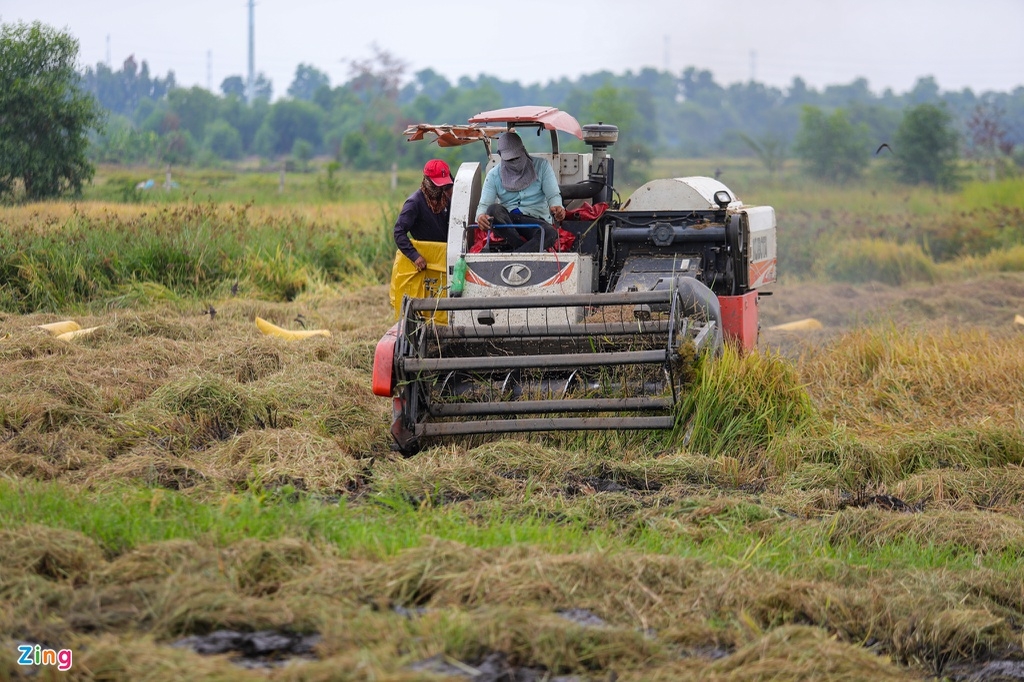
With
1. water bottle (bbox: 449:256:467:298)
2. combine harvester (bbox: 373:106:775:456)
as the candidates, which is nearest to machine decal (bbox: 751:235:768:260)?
combine harvester (bbox: 373:106:775:456)

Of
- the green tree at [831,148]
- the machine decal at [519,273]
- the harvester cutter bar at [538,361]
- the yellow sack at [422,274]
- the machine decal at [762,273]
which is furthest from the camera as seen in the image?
the green tree at [831,148]

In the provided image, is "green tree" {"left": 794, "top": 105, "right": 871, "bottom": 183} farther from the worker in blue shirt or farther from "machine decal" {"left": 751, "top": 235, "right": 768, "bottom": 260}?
the worker in blue shirt

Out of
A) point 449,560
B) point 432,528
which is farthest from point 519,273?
point 449,560

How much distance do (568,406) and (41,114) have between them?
1233cm

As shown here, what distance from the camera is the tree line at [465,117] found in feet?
108

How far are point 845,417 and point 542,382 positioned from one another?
2.40 m

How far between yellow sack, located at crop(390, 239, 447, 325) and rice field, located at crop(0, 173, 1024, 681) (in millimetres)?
717

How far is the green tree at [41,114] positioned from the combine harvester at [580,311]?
31.9ft

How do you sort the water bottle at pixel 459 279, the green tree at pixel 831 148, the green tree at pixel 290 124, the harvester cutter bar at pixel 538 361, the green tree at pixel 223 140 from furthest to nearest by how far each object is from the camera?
1. the green tree at pixel 290 124
2. the green tree at pixel 223 140
3. the green tree at pixel 831 148
4. the water bottle at pixel 459 279
5. the harvester cutter bar at pixel 538 361

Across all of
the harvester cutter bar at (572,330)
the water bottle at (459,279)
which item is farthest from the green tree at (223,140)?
the harvester cutter bar at (572,330)

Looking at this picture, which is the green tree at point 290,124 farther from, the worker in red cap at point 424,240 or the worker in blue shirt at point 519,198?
the worker in blue shirt at point 519,198

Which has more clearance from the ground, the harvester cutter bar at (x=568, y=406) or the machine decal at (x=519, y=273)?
the machine decal at (x=519, y=273)

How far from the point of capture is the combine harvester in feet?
23.1

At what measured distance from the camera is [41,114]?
1630cm
